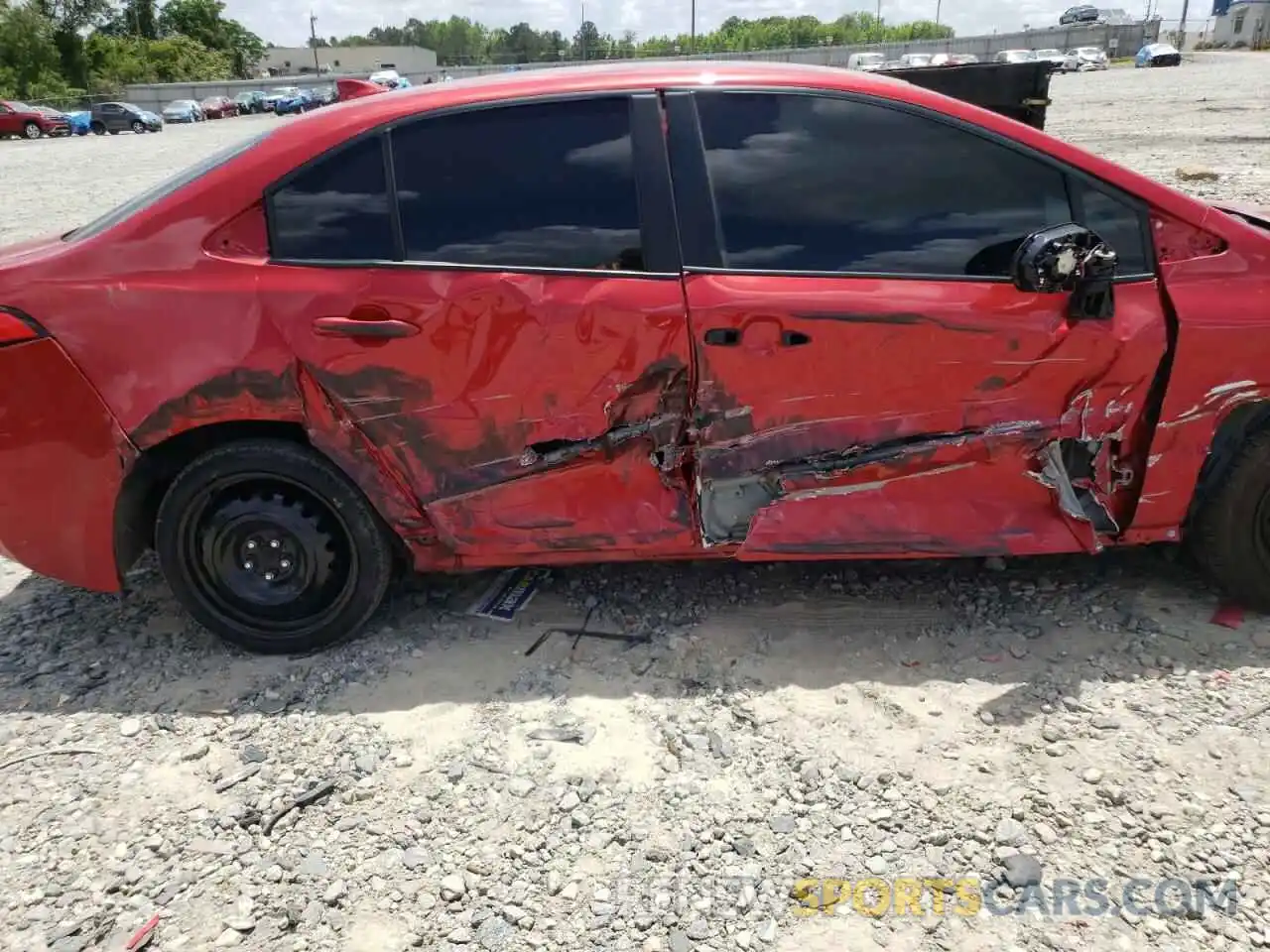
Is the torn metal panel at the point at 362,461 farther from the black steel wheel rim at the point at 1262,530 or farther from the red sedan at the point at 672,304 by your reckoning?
the black steel wheel rim at the point at 1262,530

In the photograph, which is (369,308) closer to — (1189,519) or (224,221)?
(224,221)

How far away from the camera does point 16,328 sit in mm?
2775

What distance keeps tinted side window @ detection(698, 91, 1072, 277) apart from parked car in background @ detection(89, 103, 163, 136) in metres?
45.4

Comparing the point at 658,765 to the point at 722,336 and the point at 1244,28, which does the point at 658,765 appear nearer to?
the point at 722,336

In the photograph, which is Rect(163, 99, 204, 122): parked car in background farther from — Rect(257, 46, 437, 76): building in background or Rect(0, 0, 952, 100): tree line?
Answer: Rect(257, 46, 437, 76): building in background

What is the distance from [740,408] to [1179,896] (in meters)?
1.64

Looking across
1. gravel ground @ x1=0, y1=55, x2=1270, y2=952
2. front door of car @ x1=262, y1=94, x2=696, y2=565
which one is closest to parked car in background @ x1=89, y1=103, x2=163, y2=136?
gravel ground @ x1=0, y1=55, x2=1270, y2=952

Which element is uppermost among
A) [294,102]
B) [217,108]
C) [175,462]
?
[294,102]

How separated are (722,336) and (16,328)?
2.13 meters

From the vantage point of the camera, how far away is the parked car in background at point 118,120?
132ft

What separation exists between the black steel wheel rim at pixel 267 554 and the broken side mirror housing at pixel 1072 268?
2283mm

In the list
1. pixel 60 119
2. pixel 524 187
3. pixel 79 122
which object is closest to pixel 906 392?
pixel 524 187

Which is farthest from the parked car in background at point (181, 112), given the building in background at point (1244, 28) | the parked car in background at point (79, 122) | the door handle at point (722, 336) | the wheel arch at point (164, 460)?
the building in background at point (1244, 28)

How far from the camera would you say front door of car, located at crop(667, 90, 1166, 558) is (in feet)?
8.99
